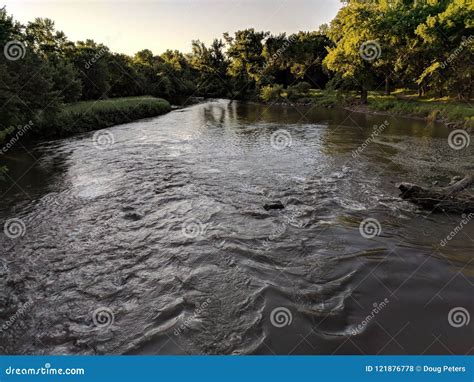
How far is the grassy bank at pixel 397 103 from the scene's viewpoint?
28609mm

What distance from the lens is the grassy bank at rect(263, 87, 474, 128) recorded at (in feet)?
93.9

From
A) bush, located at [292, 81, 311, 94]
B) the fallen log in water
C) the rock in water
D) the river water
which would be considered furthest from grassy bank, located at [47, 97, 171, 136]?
bush, located at [292, 81, 311, 94]

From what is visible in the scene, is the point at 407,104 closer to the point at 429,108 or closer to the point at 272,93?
the point at 429,108

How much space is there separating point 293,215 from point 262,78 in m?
61.0

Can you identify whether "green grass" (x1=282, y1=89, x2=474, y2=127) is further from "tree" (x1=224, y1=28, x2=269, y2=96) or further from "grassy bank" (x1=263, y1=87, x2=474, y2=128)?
"tree" (x1=224, y1=28, x2=269, y2=96)

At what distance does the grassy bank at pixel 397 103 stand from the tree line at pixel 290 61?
1213 mm

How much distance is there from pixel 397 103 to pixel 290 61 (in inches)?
1419

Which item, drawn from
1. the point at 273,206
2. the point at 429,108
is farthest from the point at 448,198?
the point at 429,108

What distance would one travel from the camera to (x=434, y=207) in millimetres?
10742

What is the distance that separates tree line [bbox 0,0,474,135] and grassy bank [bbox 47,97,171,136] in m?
1.57

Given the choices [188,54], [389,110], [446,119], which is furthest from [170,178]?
[188,54]

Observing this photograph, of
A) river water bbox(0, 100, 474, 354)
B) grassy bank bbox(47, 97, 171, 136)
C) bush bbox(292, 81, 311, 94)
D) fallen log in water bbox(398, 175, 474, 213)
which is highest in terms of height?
bush bbox(292, 81, 311, 94)

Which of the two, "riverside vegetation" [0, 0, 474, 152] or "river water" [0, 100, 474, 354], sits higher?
"riverside vegetation" [0, 0, 474, 152]

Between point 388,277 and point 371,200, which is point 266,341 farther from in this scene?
point 371,200
